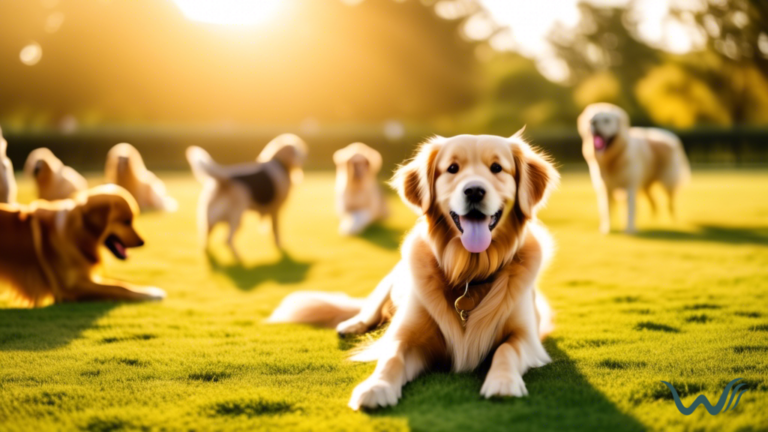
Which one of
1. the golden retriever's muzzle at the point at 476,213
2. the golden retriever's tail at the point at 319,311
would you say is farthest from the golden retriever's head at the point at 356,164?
the golden retriever's muzzle at the point at 476,213

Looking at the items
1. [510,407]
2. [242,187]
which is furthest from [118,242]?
[510,407]

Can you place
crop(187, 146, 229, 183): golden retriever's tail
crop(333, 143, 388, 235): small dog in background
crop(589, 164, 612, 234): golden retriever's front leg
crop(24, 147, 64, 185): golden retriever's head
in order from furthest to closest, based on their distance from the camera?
crop(333, 143, 388, 235): small dog in background, crop(24, 147, 64, 185): golden retriever's head, crop(589, 164, 612, 234): golden retriever's front leg, crop(187, 146, 229, 183): golden retriever's tail

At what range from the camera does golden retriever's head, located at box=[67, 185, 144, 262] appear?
505 cm

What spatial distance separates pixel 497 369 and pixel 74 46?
3228 cm

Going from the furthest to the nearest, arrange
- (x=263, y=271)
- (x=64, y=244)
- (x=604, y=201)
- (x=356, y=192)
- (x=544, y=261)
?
(x=356, y=192)
(x=604, y=201)
(x=263, y=271)
(x=64, y=244)
(x=544, y=261)

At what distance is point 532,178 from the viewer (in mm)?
3322

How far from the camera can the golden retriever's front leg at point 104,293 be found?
515 centimetres

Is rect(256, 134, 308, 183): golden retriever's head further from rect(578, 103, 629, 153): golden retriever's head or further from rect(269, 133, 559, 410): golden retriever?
rect(269, 133, 559, 410): golden retriever

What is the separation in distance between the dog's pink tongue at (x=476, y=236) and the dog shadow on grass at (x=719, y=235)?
6.33 metres

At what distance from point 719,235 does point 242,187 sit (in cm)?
668

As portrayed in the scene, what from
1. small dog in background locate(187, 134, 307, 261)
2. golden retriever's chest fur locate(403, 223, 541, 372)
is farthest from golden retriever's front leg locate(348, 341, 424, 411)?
small dog in background locate(187, 134, 307, 261)

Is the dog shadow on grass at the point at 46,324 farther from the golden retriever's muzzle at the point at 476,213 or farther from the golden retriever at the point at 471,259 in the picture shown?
the golden retriever's muzzle at the point at 476,213

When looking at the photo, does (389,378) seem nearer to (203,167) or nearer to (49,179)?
(203,167)

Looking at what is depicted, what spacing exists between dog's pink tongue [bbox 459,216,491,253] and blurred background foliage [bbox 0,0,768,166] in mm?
22668
